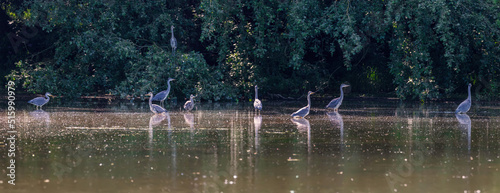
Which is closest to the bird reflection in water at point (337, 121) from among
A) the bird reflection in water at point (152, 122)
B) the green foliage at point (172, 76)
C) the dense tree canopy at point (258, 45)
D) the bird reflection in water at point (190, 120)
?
the bird reflection in water at point (190, 120)

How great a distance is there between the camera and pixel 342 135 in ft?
39.2

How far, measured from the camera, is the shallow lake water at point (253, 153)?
7539mm

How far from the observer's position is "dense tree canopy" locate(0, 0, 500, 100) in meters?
20.7

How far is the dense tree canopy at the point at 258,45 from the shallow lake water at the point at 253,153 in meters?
5.19

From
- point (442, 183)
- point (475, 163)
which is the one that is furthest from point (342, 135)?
point (442, 183)

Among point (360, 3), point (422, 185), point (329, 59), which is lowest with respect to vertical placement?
point (422, 185)

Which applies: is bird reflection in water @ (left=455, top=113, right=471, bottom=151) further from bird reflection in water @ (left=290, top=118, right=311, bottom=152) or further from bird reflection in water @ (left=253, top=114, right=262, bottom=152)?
bird reflection in water @ (left=253, top=114, right=262, bottom=152)

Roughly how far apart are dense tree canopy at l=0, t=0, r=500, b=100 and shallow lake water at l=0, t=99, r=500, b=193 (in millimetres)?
5187

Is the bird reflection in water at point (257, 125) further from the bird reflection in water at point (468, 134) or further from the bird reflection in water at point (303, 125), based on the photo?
the bird reflection in water at point (468, 134)

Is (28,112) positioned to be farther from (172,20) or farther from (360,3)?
(360,3)

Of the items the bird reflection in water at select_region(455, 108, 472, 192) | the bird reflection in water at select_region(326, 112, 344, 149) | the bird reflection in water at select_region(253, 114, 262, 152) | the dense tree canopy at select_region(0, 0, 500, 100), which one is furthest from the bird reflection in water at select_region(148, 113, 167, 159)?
the dense tree canopy at select_region(0, 0, 500, 100)

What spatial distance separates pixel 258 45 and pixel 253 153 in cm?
1228

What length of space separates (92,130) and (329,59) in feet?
44.6

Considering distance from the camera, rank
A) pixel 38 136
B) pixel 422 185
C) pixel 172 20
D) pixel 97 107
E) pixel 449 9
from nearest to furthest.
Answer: pixel 422 185 < pixel 38 136 < pixel 97 107 < pixel 449 9 < pixel 172 20
